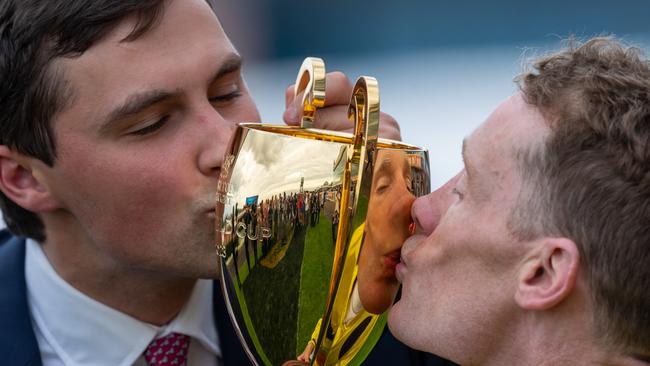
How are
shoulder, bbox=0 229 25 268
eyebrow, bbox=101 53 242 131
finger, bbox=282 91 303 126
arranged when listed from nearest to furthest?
finger, bbox=282 91 303 126 → eyebrow, bbox=101 53 242 131 → shoulder, bbox=0 229 25 268

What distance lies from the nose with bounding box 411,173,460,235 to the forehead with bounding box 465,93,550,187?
59 mm

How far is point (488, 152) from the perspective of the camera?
3.63 feet

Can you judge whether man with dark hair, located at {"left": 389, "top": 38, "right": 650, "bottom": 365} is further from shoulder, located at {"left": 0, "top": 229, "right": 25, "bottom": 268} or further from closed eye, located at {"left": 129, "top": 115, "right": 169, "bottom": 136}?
Result: shoulder, located at {"left": 0, "top": 229, "right": 25, "bottom": 268}

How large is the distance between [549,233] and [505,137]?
0.42ft

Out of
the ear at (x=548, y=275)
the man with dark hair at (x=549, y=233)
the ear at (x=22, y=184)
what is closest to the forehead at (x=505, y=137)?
the man with dark hair at (x=549, y=233)

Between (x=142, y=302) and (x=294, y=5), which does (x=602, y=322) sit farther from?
(x=294, y=5)

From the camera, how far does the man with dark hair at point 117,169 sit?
1.41 meters

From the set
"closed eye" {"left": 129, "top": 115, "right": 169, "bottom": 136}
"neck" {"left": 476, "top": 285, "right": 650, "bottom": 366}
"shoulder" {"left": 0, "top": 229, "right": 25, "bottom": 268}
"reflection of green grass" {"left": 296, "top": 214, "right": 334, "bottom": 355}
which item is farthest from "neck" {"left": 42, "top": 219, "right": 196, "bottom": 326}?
"neck" {"left": 476, "top": 285, "right": 650, "bottom": 366}

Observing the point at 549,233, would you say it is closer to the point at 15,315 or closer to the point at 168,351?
the point at 168,351

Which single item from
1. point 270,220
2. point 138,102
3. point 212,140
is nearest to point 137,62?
point 138,102

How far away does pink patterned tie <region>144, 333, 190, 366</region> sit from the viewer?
161 cm

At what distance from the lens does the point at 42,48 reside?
150cm

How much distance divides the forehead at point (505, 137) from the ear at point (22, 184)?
805 mm

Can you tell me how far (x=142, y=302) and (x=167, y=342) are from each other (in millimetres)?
85
